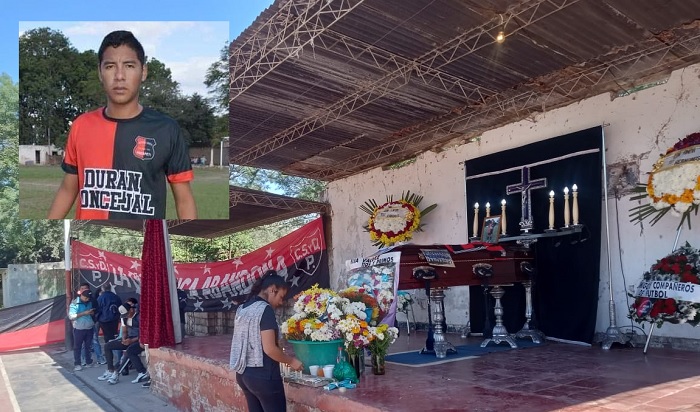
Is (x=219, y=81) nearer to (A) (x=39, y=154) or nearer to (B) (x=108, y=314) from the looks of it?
(A) (x=39, y=154)

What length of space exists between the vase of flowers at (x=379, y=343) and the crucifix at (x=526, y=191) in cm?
303

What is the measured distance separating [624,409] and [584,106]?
14.6 feet

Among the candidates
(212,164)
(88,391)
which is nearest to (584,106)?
(212,164)

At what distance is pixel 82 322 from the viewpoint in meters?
10.4

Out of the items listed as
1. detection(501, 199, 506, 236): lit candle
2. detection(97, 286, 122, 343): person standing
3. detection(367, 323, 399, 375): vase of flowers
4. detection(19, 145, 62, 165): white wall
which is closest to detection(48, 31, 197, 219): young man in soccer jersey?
detection(19, 145, 62, 165): white wall

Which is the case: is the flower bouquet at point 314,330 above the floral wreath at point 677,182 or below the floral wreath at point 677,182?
below

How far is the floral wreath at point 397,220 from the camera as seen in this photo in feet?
31.0

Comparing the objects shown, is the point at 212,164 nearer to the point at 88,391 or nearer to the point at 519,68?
the point at 519,68

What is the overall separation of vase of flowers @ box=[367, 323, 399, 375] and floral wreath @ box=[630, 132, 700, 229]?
2873 millimetres

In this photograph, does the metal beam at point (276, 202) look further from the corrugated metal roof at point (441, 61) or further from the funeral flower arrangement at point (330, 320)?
the funeral flower arrangement at point (330, 320)

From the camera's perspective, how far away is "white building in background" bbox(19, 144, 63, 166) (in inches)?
226

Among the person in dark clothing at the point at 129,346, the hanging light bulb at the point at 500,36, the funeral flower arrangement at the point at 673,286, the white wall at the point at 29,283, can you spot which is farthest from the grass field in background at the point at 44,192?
the white wall at the point at 29,283

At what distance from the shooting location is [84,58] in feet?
18.7

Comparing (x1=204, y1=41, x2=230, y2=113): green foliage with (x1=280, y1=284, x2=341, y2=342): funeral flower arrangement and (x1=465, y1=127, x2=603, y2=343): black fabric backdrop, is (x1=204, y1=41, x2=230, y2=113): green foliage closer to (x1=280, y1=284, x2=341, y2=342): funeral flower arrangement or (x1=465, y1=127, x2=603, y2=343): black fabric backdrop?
(x1=280, y1=284, x2=341, y2=342): funeral flower arrangement
